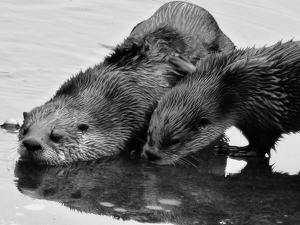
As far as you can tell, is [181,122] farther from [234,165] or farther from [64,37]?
[64,37]

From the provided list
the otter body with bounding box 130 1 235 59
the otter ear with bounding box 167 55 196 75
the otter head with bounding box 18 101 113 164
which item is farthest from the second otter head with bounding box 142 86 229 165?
the otter body with bounding box 130 1 235 59

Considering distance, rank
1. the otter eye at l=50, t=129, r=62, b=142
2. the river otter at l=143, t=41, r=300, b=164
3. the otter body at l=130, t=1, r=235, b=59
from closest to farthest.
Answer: the otter eye at l=50, t=129, r=62, b=142
the river otter at l=143, t=41, r=300, b=164
the otter body at l=130, t=1, r=235, b=59

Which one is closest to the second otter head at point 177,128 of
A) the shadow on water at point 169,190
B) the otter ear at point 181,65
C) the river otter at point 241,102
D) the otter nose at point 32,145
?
the river otter at point 241,102

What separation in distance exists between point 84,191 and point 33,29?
3667 millimetres

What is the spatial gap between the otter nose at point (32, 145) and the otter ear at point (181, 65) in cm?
132

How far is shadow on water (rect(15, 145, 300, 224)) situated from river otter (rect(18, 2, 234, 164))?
14 cm

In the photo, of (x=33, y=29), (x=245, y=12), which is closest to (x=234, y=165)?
(x=33, y=29)

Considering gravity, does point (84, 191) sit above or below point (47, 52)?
below

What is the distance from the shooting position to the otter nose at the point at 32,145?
205 inches

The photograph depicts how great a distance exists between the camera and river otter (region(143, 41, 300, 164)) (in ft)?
18.3

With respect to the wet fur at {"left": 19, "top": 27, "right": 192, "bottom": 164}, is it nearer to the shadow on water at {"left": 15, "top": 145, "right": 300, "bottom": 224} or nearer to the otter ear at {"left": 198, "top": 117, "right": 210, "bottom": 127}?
the shadow on water at {"left": 15, "top": 145, "right": 300, "bottom": 224}

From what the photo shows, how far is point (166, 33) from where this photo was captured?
669cm

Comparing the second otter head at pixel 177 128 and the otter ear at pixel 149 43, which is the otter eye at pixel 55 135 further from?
the otter ear at pixel 149 43

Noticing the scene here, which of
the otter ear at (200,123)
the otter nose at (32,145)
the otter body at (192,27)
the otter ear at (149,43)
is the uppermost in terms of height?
the otter body at (192,27)
